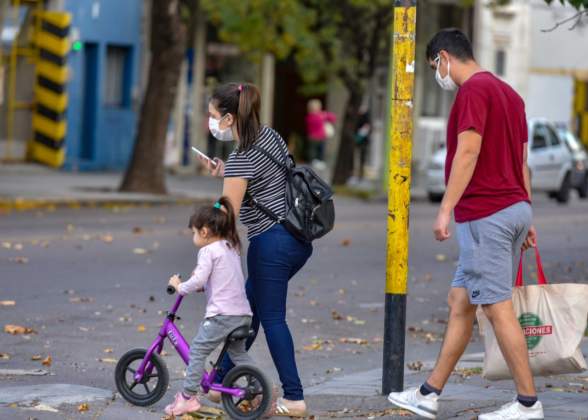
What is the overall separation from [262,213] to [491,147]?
3.81ft

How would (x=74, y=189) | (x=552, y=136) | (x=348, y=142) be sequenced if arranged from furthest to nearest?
1. (x=348, y=142)
2. (x=552, y=136)
3. (x=74, y=189)

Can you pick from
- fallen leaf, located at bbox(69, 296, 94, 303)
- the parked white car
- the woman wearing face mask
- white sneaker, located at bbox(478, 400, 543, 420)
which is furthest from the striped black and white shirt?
the parked white car

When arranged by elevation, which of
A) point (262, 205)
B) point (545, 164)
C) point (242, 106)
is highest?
point (242, 106)

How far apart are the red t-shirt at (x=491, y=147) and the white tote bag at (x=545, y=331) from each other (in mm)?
483

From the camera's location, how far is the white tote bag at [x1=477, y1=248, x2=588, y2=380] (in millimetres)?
7414

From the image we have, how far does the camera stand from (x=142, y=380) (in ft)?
25.4

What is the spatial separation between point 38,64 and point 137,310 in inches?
809

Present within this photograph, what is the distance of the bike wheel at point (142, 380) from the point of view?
7.71m

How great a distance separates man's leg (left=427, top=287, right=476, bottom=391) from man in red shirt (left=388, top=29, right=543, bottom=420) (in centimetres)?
8

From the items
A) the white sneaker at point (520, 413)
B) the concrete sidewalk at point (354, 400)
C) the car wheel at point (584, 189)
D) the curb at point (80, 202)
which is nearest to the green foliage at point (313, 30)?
the car wheel at point (584, 189)

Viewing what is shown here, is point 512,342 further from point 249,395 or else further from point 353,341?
point 353,341

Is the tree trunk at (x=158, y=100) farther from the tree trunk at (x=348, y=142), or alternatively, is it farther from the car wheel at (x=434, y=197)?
the tree trunk at (x=348, y=142)

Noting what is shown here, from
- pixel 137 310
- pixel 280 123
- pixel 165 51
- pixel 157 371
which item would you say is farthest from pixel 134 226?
pixel 280 123

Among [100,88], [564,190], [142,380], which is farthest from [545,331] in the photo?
[100,88]
